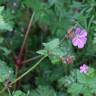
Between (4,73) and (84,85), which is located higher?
(4,73)

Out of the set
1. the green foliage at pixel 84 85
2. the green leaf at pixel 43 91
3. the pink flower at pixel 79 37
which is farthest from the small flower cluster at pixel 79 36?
the green leaf at pixel 43 91

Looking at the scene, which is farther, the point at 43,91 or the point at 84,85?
the point at 43,91

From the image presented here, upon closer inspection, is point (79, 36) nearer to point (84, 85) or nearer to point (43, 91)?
point (84, 85)

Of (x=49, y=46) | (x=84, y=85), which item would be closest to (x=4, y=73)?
(x=49, y=46)

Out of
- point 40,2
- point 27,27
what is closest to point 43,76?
point 27,27

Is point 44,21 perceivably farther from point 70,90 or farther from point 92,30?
point 70,90

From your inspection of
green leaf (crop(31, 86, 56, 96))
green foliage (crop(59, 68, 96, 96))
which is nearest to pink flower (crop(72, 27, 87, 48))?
green foliage (crop(59, 68, 96, 96))

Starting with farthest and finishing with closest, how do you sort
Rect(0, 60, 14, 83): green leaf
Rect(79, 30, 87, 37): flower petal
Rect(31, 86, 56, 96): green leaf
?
1. Rect(31, 86, 56, 96): green leaf
2. Rect(79, 30, 87, 37): flower petal
3. Rect(0, 60, 14, 83): green leaf

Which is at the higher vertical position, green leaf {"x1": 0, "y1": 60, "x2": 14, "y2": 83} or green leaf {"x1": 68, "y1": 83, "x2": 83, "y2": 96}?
green leaf {"x1": 0, "y1": 60, "x2": 14, "y2": 83}

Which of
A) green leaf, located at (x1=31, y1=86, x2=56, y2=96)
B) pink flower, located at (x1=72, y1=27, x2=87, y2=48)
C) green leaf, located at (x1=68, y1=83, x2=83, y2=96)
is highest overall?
pink flower, located at (x1=72, y1=27, x2=87, y2=48)

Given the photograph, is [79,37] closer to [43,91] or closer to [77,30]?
[77,30]

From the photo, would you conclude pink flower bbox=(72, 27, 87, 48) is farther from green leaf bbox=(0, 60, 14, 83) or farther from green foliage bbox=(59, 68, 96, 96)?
green leaf bbox=(0, 60, 14, 83)
